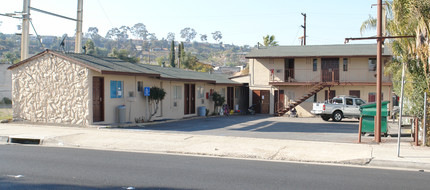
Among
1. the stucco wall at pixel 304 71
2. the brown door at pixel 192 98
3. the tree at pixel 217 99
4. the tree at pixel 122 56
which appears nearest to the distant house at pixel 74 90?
the brown door at pixel 192 98

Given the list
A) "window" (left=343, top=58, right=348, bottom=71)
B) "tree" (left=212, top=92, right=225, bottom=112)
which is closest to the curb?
"tree" (left=212, top=92, right=225, bottom=112)

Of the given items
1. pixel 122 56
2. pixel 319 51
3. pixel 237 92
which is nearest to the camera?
pixel 319 51

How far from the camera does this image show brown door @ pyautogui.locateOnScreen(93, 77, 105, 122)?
1912 centimetres

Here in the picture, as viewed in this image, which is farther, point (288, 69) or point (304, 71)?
point (288, 69)

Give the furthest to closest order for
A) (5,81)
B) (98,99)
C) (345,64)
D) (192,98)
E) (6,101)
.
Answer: (5,81) < (6,101) < (345,64) < (192,98) < (98,99)

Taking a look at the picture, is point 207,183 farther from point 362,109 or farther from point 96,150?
point 362,109

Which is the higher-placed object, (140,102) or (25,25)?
(25,25)

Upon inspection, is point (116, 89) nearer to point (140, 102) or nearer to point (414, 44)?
point (140, 102)

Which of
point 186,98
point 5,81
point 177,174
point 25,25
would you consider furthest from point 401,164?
point 5,81

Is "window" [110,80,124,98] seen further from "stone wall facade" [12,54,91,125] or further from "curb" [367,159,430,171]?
"curb" [367,159,430,171]

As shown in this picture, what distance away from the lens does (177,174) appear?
9.10m

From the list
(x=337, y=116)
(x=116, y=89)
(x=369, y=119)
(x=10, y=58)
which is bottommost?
(x=337, y=116)

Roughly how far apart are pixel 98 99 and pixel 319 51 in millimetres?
20607

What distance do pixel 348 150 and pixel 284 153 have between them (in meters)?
2.13
